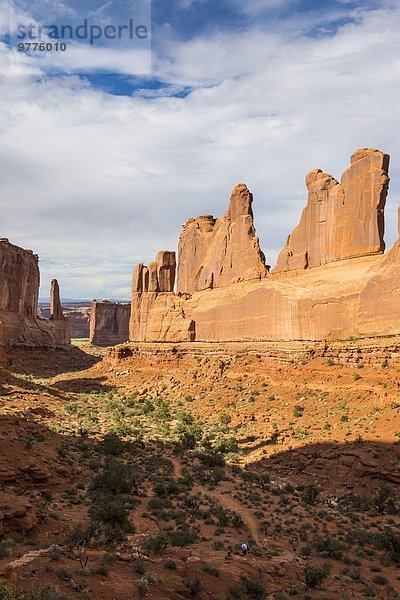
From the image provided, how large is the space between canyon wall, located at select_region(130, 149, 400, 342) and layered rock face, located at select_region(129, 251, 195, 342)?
0.16 meters

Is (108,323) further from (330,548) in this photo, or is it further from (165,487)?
(330,548)

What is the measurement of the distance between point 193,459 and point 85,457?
5821mm

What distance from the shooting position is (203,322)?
4791cm

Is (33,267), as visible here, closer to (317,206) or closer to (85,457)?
(317,206)

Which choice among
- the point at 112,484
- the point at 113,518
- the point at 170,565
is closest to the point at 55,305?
the point at 112,484

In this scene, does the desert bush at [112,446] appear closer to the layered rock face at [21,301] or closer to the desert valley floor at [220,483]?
the desert valley floor at [220,483]

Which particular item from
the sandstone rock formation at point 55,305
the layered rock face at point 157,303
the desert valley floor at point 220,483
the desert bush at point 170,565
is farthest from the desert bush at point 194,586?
the sandstone rock formation at point 55,305

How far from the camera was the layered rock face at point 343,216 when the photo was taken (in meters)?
33.3

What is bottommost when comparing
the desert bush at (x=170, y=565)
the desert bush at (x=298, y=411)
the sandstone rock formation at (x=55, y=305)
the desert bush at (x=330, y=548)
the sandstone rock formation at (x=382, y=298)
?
the desert bush at (x=330, y=548)

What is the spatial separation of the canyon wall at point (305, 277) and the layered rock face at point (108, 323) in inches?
2262

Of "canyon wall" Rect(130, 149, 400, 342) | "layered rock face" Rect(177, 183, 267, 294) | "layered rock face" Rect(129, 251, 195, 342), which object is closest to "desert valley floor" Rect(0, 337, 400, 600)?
"canyon wall" Rect(130, 149, 400, 342)

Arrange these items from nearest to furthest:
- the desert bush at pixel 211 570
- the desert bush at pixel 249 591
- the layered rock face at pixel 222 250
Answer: the desert bush at pixel 249 591 → the desert bush at pixel 211 570 → the layered rock face at pixel 222 250

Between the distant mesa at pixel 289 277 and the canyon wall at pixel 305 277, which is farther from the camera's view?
the distant mesa at pixel 289 277

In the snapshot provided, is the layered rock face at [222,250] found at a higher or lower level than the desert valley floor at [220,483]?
higher
